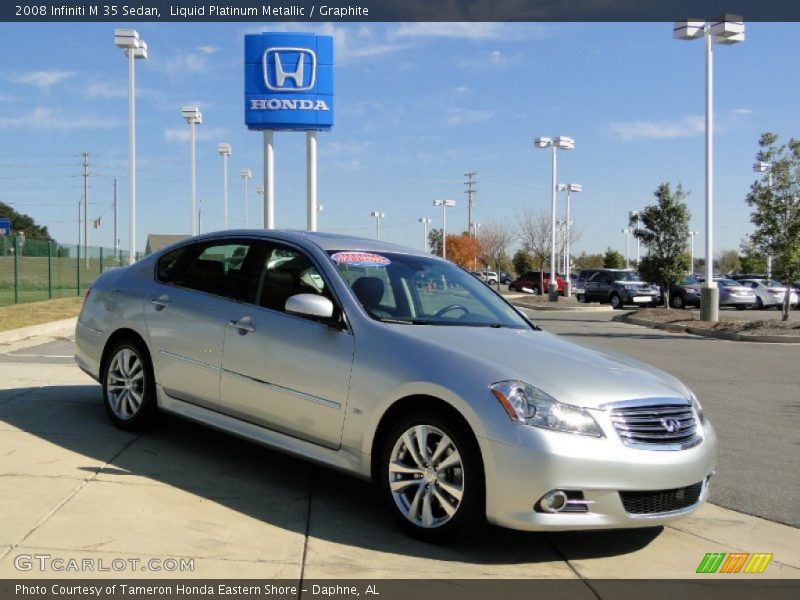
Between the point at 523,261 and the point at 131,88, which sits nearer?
the point at 131,88

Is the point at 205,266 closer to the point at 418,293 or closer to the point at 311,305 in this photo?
the point at 311,305

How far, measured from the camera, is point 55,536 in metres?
4.34

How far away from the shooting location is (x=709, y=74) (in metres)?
24.2

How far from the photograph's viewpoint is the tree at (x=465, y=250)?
3752 inches

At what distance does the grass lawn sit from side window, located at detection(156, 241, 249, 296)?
10149 millimetres

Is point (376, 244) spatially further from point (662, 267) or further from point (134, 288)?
point (662, 267)

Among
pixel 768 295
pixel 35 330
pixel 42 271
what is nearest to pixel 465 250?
pixel 768 295

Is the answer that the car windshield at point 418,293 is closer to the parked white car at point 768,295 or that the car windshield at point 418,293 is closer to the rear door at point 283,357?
the rear door at point 283,357

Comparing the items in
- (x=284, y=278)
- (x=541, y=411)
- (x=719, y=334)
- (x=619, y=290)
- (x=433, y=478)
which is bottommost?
(x=719, y=334)

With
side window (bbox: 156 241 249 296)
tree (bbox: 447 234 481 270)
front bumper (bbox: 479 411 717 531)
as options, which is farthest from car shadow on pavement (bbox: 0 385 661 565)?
tree (bbox: 447 234 481 270)

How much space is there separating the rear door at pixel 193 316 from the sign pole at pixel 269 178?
2614cm

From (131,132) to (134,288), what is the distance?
84.3 feet

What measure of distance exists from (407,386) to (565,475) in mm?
967

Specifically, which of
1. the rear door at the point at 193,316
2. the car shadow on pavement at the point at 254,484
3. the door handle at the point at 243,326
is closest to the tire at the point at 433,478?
the car shadow on pavement at the point at 254,484
